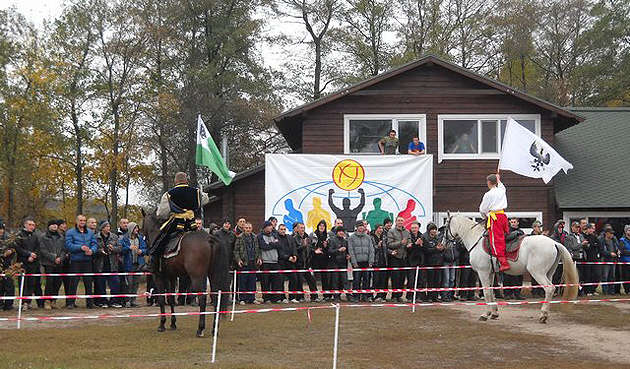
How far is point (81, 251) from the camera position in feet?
51.0

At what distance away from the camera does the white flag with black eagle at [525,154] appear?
17.4 metres

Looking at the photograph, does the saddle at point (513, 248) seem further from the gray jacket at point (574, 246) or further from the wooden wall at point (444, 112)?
the wooden wall at point (444, 112)

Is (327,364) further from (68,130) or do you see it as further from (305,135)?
(68,130)

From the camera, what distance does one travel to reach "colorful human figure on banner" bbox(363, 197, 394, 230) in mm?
20875

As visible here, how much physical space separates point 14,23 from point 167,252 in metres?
27.6

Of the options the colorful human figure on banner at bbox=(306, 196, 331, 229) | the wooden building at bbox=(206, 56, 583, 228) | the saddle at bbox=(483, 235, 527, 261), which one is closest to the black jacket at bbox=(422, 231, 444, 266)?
the saddle at bbox=(483, 235, 527, 261)

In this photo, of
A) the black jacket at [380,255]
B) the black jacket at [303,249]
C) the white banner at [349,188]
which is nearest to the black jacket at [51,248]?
the black jacket at [303,249]

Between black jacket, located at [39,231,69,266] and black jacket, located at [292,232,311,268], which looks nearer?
black jacket, located at [39,231,69,266]

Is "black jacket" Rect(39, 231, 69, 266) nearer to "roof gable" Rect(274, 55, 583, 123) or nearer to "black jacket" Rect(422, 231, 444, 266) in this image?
"black jacket" Rect(422, 231, 444, 266)

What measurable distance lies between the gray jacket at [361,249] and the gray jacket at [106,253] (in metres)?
5.40

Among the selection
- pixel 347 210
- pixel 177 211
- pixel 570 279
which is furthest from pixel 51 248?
pixel 570 279

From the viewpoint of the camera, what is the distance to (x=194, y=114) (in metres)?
35.0

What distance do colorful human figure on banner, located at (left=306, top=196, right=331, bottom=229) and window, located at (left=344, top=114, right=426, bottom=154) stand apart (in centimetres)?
→ 265

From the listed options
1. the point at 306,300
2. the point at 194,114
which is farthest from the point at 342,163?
the point at 194,114
